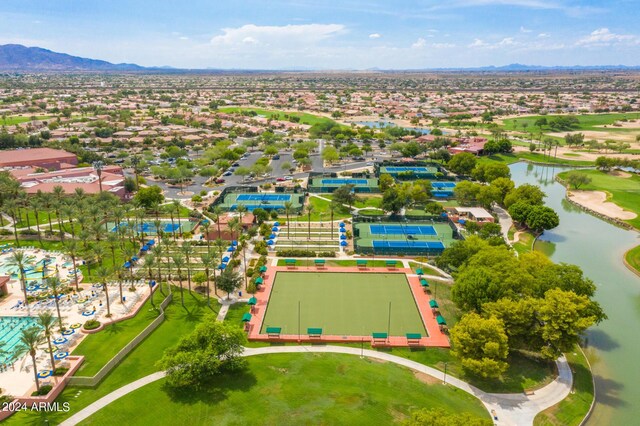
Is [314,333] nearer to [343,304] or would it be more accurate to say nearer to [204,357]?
[343,304]

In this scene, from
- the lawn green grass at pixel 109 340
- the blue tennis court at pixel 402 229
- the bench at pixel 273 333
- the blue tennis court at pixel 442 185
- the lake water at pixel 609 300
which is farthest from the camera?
the blue tennis court at pixel 442 185

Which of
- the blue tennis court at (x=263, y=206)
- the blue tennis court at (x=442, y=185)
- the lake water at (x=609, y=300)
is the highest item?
the blue tennis court at (x=442, y=185)

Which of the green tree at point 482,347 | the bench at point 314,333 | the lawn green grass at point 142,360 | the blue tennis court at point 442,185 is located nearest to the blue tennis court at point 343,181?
the blue tennis court at point 442,185

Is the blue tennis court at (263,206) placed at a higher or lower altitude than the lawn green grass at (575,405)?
higher

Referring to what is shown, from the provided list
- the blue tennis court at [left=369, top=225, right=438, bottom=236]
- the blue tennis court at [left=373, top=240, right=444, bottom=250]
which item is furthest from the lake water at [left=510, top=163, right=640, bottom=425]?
the blue tennis court at [left=369, top=225, right=438, bottom=236]

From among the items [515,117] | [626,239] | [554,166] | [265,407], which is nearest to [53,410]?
[265,407]

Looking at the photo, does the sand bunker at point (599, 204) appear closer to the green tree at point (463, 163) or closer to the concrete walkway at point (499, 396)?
the green tree at point (463, 163)

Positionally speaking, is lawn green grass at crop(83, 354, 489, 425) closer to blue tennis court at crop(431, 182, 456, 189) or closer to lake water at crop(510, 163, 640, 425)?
lake water at crop(510, 163, 640, 425)
